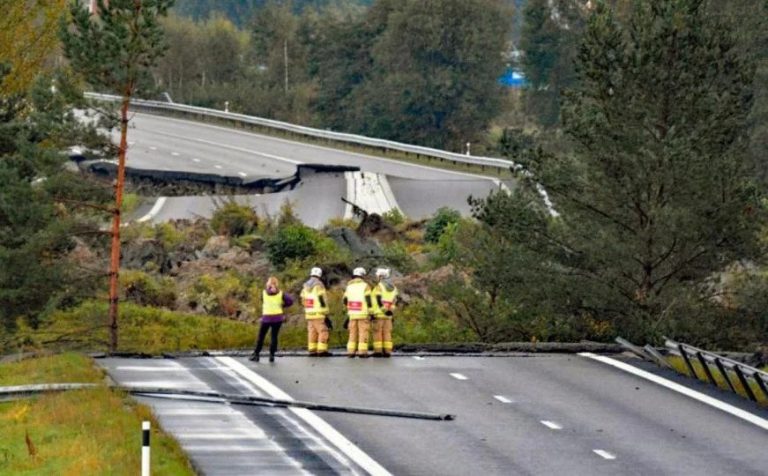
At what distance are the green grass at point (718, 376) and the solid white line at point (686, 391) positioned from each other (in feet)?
2.49

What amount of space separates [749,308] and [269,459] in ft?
57.5

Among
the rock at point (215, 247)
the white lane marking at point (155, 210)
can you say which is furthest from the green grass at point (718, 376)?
the white lane marking at point (155, 210)

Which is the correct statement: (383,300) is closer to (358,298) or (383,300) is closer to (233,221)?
(358,298)

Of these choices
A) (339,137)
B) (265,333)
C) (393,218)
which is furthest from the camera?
(339,137)

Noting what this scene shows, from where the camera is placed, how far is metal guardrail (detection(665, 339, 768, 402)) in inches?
943

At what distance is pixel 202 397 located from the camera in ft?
79.0

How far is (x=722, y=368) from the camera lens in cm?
2533

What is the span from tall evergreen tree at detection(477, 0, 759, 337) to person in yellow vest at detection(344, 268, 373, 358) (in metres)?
6.47

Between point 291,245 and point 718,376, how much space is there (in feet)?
76.9

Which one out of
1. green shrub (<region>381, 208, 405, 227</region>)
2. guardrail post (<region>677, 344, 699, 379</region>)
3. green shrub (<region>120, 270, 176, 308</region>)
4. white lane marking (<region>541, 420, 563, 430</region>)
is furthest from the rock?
white lane marking (<region>541, 420, 563, 430</region>)

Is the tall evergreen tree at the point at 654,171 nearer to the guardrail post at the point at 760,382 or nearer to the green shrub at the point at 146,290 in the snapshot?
the guardrail post at the point at 760,382

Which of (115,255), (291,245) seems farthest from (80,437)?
(291,245)

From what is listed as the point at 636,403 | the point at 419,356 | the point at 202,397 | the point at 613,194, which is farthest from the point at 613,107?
the point at 202,397

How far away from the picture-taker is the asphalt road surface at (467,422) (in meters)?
19.8
